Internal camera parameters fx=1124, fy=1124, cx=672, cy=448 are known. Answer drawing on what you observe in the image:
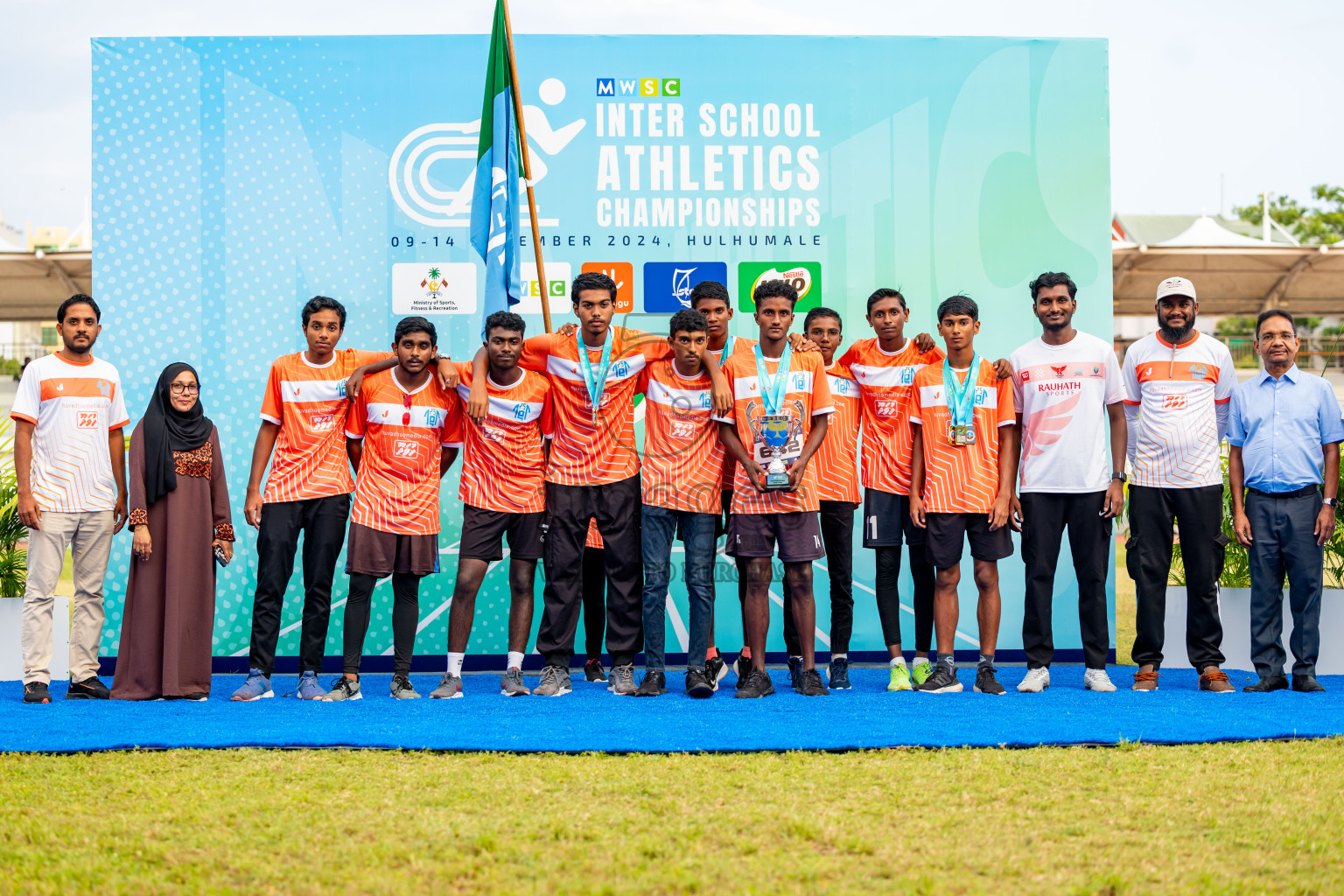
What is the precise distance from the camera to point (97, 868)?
2514 millimetres

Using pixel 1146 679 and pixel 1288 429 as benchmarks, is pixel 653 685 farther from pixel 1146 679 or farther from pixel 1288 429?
pixel 1288 429

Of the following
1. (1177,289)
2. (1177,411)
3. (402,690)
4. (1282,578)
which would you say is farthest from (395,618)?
(1282,578)

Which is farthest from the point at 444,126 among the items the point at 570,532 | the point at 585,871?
the point at 585,871

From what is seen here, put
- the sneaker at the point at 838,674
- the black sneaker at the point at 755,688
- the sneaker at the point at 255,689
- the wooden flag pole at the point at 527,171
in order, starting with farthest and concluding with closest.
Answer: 1. the wooden flag pole at the point at 527,171
2. the sneaker at the point at 838,674
3. the sneaker at the point at 255,689
4. the black sneaker at the point at 755,688

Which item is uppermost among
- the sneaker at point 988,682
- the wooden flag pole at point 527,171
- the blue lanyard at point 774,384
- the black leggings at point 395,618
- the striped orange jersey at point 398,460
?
the wooden flag pole at point 527,171

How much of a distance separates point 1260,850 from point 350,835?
7.14 feet

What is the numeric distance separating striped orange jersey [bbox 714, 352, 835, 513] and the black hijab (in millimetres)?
2418

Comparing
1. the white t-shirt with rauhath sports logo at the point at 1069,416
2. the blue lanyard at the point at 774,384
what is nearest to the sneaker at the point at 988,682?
the white t-shirt with rauhath sports logo at the point at 1069,416

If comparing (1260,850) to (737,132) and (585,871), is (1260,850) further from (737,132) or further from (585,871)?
(737,132)

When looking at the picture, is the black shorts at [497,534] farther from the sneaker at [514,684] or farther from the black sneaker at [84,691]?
the black sneaker at [84,691]

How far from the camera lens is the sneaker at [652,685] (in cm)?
478

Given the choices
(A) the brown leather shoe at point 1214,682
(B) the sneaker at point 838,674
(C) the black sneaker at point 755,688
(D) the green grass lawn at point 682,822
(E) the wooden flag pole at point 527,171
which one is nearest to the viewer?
(D) the green grass lawn at point 682,822

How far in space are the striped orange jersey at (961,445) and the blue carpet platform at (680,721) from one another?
2.78 ft

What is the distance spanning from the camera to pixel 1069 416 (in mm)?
4906
